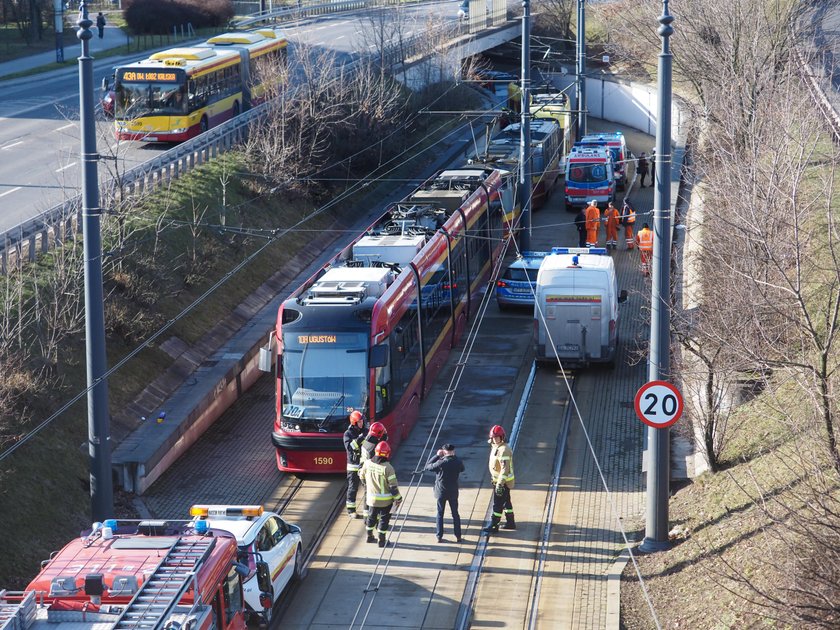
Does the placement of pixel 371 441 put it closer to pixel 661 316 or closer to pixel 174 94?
pixel 661 316

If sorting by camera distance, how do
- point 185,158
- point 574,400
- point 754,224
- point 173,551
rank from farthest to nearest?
point 185,158
point 574,400
point 754,224
point 173,551

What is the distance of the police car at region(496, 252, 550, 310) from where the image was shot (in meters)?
30.5

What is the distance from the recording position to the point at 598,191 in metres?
42.2

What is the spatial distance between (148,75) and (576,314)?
1948 centimetres

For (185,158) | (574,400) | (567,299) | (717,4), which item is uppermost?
(717,4)

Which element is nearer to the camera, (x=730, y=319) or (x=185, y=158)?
(x=730, y=319)

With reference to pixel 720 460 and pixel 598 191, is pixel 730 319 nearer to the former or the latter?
pixel 720 460

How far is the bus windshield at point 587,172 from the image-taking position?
42.0 m

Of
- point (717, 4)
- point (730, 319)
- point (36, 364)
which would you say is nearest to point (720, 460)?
point (730, 319)

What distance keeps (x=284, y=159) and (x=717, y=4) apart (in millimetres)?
14222

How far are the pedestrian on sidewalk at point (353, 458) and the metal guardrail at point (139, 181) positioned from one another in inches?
312

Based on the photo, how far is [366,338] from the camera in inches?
788

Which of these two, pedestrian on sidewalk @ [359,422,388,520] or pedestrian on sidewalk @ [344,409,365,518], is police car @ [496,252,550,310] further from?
pedestrian on sidewalk @ [359,422,388,520]

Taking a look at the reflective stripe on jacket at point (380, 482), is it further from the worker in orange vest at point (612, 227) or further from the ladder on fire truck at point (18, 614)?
the worker in orange vest at point (612, 227)
